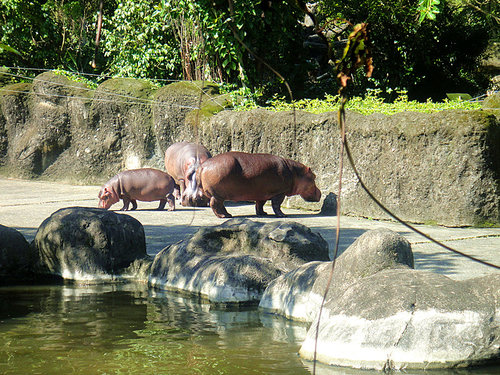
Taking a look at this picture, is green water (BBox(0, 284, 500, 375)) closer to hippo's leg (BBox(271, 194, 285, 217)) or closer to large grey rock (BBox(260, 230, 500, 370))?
large grey rock (BBox(260, 230, 500, 370))

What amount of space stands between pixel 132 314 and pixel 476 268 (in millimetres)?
2985

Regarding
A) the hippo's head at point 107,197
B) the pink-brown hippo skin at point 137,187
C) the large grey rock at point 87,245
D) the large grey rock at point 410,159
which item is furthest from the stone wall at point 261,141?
the large grey rock at point 87,245

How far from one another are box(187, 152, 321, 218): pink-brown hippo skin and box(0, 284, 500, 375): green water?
135 inches

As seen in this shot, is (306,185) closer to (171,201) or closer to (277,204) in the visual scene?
(277,204)

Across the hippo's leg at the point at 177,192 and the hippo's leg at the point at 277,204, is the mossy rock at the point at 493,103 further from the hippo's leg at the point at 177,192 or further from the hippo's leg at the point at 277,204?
the hippo's leg at the point at 177,192

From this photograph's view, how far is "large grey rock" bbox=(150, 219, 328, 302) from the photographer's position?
6027mm

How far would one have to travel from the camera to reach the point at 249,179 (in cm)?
983

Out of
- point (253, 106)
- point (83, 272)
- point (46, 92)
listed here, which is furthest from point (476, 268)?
point (46, 92)

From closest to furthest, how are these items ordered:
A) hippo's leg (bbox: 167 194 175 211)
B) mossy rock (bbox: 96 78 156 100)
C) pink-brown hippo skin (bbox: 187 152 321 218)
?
1. pink-brown hippo skin (bbox: 187 152 321 218)
2. hippo's leg (bbox: 167 194 175 211)
3. mossy rock (bbox: 96 78 156 100)

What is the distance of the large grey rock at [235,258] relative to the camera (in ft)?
19.8

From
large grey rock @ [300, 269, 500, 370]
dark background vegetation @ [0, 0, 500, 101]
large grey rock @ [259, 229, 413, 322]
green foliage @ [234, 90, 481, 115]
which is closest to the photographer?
large grey rock @ [300, 269, 500, 370]

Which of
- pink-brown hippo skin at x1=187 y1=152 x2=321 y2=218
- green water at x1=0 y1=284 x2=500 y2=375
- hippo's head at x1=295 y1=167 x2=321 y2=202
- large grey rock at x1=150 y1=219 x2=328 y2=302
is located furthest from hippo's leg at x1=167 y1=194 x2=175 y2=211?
green water at x1=0 y1=284 x2=500 y2=375

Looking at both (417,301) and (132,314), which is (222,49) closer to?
(132,314)

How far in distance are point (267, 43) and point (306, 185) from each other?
4872mm
